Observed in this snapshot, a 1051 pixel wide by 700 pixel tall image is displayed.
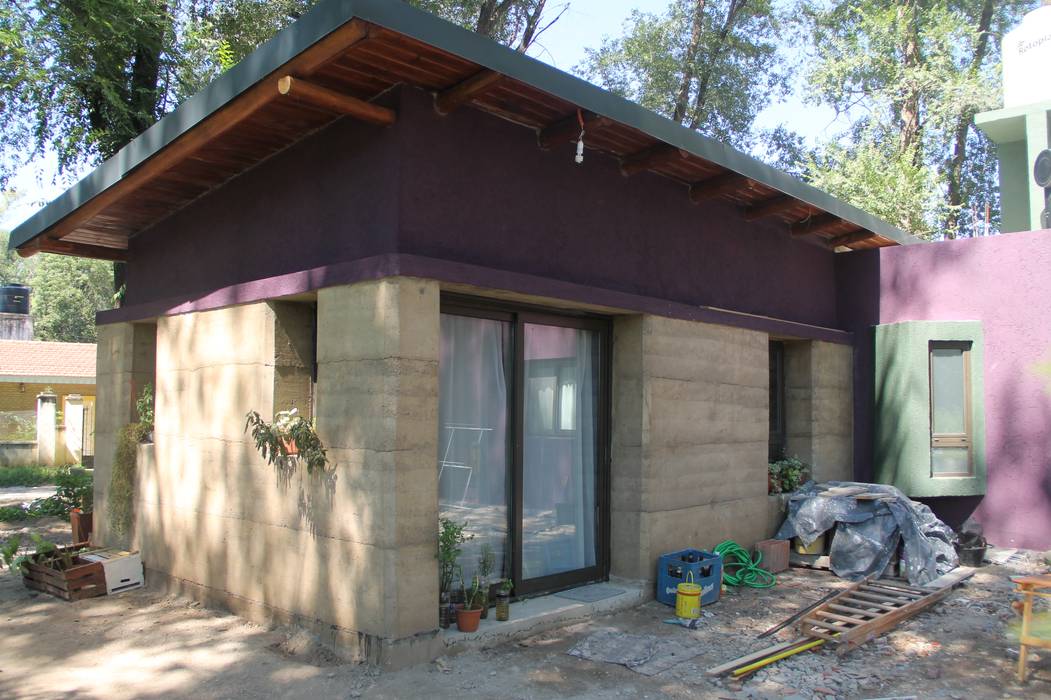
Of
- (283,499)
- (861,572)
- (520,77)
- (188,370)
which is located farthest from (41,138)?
(861,572)

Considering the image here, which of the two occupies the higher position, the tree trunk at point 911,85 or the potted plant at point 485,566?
the tree trunk at point 911,85

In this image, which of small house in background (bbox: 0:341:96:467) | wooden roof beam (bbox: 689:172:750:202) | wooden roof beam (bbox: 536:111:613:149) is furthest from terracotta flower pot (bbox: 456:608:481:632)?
small house in background (bbox: 0:341:96:467)

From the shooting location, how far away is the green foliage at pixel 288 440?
5.38 m

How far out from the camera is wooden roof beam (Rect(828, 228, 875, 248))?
9492mm

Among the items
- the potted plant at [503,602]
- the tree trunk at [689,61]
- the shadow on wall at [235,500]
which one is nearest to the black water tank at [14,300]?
the tree trunk at [689,61]

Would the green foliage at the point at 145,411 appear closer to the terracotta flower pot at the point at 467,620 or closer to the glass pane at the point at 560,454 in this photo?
the glass pane at the point at 560,454

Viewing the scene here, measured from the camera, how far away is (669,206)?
743 cm

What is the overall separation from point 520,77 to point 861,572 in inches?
222

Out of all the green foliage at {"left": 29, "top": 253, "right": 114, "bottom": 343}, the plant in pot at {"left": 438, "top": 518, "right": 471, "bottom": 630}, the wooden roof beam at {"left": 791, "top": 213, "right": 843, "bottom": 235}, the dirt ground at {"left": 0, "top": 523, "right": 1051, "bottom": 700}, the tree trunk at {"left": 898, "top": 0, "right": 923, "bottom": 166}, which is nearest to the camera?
the dirt ground at {"left": 0, "top": 523, "right": 1051, "bottom": 700}

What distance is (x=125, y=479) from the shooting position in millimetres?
7656

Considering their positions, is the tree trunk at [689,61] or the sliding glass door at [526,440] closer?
the sliding glass door at [526,440]

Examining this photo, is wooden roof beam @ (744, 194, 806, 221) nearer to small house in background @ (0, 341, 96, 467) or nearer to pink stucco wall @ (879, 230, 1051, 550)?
pink stucco wall @ (879, 230, 1051, 550)

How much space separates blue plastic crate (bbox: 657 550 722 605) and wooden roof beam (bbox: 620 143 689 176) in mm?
3297

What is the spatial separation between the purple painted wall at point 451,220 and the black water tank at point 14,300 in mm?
25941
